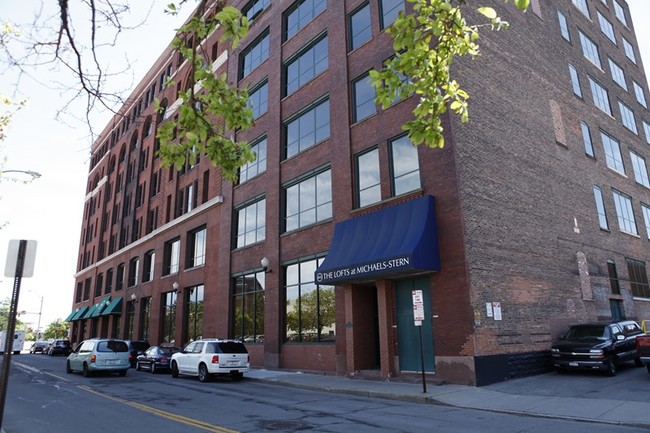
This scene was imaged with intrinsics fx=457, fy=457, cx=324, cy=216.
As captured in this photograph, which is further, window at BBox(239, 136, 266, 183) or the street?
window at BBox(239, 136, 266, 183)

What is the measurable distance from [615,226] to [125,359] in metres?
26.5

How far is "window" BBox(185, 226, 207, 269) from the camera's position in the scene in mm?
30281

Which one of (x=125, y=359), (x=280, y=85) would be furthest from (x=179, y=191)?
(x=125, y=359)

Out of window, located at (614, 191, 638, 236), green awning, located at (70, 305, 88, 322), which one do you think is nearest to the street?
window, located at (614, 191, 638, 236)

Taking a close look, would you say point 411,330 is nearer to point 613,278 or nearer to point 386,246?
point 386,246

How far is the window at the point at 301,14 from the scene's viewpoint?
23.9 metres

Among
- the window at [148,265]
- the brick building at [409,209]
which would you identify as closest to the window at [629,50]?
the brick building at [409,209]

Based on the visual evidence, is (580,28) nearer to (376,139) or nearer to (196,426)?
(376,139)

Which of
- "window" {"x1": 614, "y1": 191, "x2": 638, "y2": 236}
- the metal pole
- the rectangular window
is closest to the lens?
the metal pole

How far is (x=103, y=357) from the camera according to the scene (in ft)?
67.3

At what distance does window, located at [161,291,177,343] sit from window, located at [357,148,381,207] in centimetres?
1922

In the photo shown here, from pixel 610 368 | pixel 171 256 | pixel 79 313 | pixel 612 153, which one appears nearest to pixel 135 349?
pixel 171 256

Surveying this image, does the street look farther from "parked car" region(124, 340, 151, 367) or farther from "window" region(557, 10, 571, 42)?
"window" region(557, 10, 571, 42)

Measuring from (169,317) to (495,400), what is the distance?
2638 centimetres
